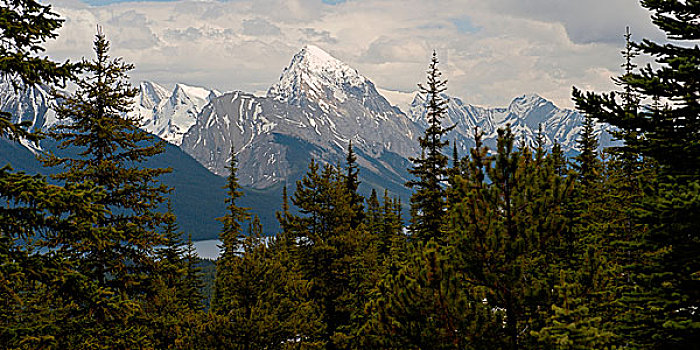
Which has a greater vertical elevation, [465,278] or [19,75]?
[19,75]

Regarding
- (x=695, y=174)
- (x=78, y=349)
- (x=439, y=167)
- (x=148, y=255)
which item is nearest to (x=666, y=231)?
(x=695, y=174)

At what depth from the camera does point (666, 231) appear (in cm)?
826

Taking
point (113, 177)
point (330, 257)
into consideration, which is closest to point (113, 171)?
point (113, 177)

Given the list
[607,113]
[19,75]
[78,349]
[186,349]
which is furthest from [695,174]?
[186,349]

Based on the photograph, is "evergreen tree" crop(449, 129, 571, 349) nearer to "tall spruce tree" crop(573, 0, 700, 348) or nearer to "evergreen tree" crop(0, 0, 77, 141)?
"tall spruce tree" crop(573, 0, 700, 348)

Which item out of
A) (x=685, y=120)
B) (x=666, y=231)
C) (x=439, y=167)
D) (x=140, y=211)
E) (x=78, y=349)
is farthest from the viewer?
(x=439, y=167)

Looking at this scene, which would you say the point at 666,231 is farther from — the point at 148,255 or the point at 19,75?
the point at 148,255

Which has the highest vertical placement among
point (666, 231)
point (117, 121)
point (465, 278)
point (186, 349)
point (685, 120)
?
point (117, 121)

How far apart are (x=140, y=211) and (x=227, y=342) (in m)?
5.30

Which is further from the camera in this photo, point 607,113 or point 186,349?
point 186,349

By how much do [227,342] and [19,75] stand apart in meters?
11.8

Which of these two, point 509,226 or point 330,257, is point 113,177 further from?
point 330,257

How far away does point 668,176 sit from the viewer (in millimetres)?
8539

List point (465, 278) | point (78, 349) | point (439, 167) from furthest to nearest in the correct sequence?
1. point (439, 167)
2. point (78, 349)
3. point (465, 278)
